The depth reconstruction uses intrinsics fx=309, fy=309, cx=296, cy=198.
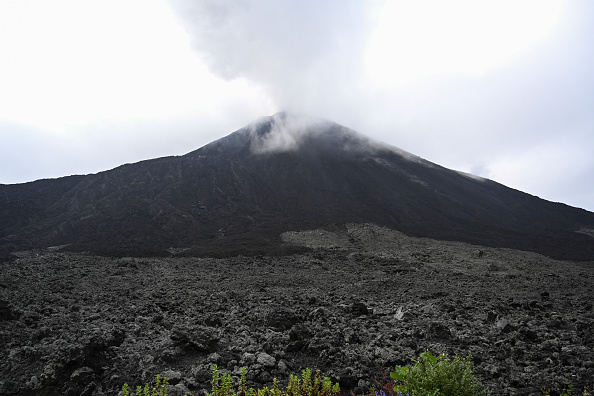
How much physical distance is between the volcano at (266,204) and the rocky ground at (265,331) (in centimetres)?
1524

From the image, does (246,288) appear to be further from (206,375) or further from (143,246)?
(143,246)

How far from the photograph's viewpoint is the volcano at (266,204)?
1414 inches

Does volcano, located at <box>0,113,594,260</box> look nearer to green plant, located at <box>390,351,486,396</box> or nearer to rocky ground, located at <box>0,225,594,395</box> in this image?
rocky ground, located at <box>0,225,594,395</box>

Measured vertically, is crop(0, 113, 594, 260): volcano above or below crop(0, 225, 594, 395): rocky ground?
above

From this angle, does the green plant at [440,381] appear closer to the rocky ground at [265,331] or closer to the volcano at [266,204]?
the rocky ground at [265,331]

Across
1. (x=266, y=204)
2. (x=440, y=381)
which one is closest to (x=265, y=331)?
(x=440, y=381)

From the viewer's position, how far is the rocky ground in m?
4.58

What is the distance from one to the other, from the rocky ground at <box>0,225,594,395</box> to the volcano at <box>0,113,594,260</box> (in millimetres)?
15238

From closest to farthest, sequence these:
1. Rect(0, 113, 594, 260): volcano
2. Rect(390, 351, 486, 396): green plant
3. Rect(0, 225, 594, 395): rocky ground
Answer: Rect(390, 351, 486, 396): green plant
Rect(0, 225, 594, 395): rocky ground
Rect(0, 113, 594, 260): volcano

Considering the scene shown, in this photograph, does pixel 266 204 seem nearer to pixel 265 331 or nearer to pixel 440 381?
pixel 265 331

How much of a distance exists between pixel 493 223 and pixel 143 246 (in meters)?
49.5

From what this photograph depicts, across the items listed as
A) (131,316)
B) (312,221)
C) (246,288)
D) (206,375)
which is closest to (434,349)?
(206,375)

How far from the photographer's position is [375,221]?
1679 inches

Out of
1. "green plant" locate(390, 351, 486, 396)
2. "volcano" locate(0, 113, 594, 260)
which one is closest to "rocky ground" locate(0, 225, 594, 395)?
"green plant" locate(390, 351, 486, 396)
